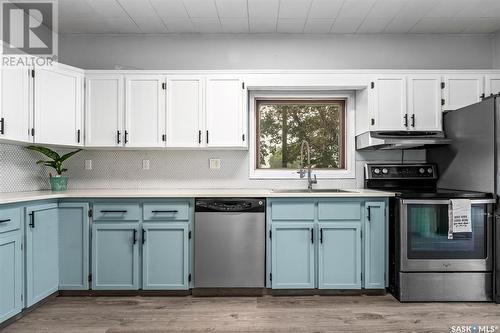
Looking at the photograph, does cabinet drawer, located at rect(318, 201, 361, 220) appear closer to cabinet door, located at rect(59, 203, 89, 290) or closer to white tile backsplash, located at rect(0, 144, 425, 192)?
white tile backsplash, located at rect(0, 144, 425, 192)

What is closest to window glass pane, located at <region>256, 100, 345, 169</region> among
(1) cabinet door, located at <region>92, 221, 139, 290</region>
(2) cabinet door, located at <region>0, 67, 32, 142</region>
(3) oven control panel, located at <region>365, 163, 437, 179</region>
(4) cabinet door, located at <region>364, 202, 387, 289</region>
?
(3) oven control panel, located at <region>365, 163, 437, 179</region>

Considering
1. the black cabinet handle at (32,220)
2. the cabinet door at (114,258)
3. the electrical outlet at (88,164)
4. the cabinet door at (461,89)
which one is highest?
the cabinet door at (461,89)

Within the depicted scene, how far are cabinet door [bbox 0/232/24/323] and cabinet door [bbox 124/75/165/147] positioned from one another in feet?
4.30

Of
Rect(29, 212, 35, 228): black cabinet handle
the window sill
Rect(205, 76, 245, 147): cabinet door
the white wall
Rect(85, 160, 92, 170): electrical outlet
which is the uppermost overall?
the white wall

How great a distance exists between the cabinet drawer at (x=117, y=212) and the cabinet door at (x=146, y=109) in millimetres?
663

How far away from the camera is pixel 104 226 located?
3.04 metres

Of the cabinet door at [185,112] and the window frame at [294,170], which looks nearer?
the cabinet door at [185,112]

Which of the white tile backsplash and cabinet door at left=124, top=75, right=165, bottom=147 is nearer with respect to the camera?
cabinet door at left=124, top=75, right=165, bottom=147

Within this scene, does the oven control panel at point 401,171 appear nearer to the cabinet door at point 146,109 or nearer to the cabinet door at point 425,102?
the cabinet door at point 425,102

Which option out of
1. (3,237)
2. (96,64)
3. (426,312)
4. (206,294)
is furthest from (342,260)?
(96,64)

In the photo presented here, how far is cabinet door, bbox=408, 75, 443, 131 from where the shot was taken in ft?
11.4

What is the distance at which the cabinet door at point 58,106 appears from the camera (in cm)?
302

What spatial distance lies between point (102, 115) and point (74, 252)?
1.30 m

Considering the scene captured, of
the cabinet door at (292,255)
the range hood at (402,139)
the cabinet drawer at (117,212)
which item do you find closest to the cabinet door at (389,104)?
the range hood at (402,139)
